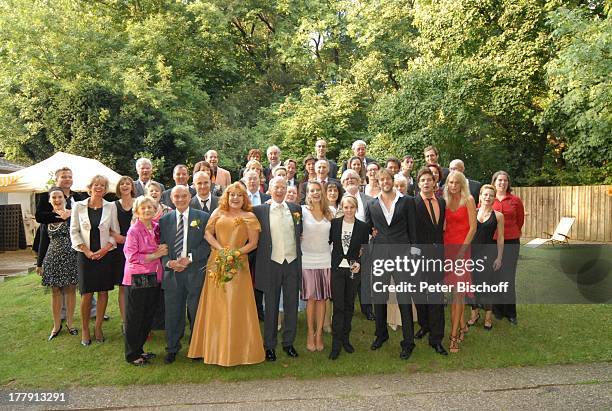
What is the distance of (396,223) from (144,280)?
9.69 ft

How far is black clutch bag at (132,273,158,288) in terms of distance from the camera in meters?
5.77

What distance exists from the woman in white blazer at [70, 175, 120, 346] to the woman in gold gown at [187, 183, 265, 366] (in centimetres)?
145

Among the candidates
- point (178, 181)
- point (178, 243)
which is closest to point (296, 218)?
point (178, 243)

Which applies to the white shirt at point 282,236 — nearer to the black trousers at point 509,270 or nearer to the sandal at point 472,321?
the sandal at point 472,321

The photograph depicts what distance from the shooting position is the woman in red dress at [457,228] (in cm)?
627

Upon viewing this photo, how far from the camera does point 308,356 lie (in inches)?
243

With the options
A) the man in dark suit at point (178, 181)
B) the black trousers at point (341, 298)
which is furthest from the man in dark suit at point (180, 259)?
the black trousers at point (341, 298)

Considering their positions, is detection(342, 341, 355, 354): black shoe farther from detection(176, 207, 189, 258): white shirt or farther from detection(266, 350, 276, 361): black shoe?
→ detection(176, 207, 189, 258): white shirt

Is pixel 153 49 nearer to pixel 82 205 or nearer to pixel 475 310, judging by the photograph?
pixel 82 205

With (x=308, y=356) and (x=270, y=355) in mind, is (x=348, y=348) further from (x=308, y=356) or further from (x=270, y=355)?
(x=270, y=355)

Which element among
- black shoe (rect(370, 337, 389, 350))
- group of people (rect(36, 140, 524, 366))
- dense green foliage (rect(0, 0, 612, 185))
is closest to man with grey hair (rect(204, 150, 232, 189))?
group of people (rect(36, 140, 524, 366))

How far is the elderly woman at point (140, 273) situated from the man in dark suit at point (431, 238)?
301 centimetres

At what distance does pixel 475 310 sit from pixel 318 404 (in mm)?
3484

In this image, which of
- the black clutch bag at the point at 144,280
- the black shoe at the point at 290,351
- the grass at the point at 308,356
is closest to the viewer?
the grass at the point at 308,356
